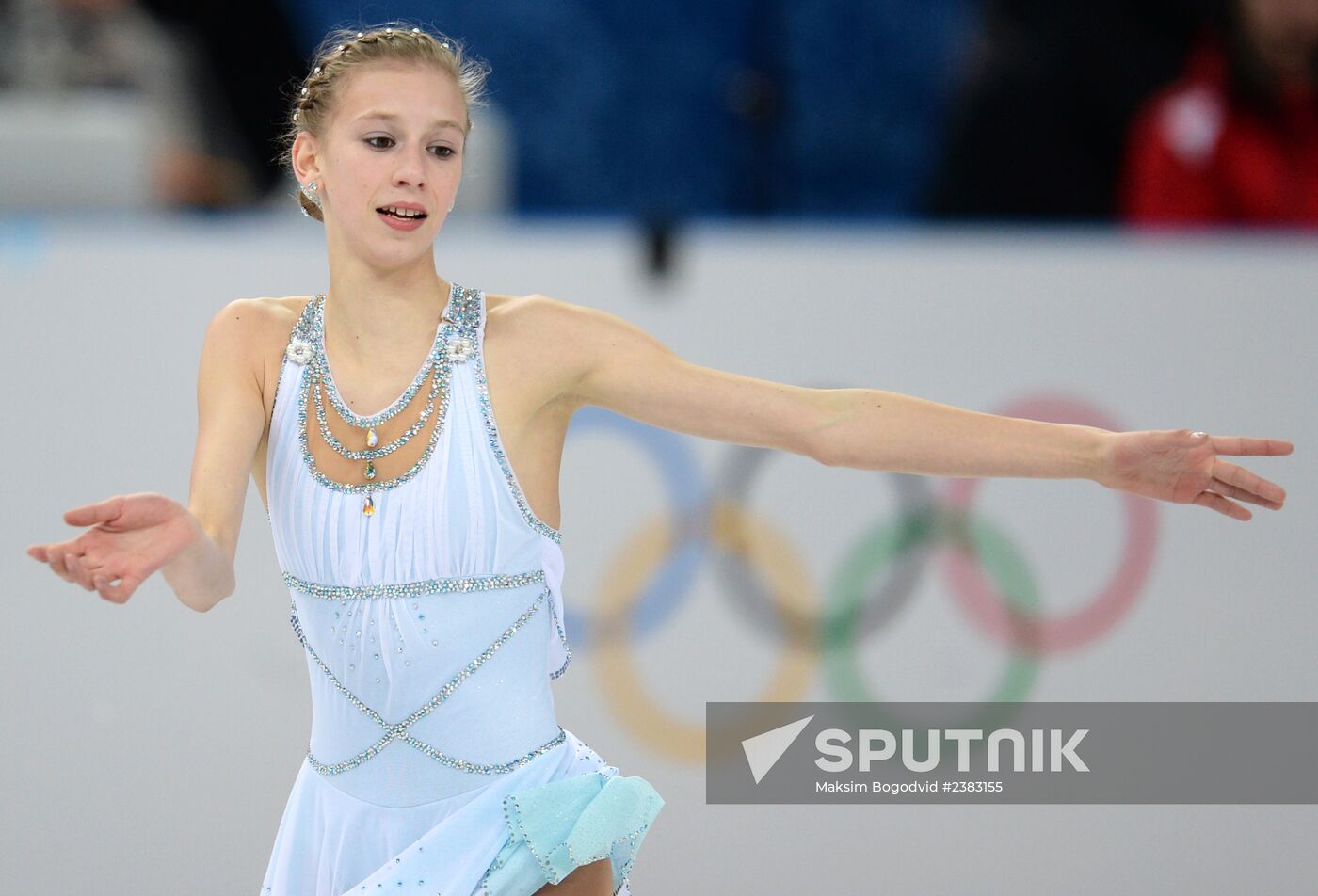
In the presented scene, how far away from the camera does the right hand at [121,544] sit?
1918 mm

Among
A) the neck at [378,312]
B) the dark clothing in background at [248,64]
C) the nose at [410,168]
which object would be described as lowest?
the neck at [378,312]

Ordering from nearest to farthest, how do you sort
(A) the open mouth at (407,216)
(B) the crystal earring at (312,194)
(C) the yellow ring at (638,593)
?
(A) the open mouth at (407,216) → (B) the crystal earring at (312,194) → (C) the yellow ring at (638,593)

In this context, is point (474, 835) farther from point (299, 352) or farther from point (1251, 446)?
point (1251, 446)

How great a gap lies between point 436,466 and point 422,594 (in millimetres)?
192

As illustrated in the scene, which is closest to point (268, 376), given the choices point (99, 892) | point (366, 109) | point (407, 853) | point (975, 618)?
point (366, 109)

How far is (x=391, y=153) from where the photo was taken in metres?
2.37

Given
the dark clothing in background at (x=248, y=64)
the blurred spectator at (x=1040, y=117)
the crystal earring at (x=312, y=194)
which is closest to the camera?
the crystal earring at (x=312, y=194)

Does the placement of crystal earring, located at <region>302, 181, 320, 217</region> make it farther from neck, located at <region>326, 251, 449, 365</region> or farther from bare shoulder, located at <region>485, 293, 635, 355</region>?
bare shoulder, located at <region>485, 293, 635, 355</region>

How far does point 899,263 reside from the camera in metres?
3.75

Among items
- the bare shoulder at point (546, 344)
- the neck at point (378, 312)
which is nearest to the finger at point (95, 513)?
the neck at point (378, 312)

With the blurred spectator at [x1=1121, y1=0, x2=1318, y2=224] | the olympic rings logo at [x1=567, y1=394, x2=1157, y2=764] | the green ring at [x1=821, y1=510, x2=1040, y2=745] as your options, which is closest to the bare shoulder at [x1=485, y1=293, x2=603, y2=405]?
the olympic rings logo at [x1=567, y1=394, x2=1157, y2=764]

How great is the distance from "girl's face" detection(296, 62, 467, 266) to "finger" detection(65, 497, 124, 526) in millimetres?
607

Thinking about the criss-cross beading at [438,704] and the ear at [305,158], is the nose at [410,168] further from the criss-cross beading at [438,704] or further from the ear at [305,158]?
the criss-cross beading at [438,704]

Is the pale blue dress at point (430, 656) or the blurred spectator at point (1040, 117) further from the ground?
the blurred spectator at point (1040, 117)
